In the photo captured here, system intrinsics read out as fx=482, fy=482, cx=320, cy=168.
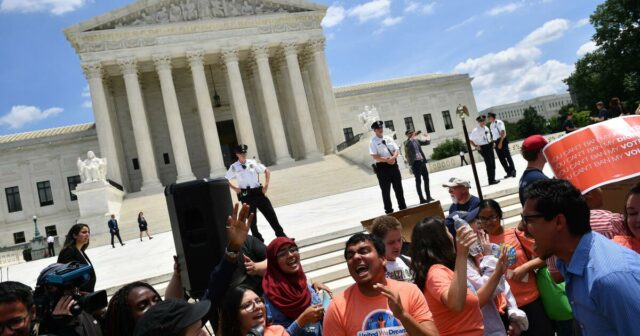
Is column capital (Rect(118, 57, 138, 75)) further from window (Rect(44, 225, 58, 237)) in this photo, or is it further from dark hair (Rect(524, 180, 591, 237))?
dark hair (Rect(524, 180, 591, 237))

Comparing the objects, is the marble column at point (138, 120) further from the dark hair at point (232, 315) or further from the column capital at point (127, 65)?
the dark hair at point (232, 315)

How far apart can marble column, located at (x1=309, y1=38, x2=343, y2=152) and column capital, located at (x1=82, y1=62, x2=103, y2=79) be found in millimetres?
14736

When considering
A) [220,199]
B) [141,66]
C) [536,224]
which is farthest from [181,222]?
[141,66]

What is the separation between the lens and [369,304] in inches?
126

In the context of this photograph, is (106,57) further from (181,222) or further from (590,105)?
(590,105)

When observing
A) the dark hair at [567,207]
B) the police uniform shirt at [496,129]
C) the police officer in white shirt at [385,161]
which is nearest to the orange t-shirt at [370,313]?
the dark hair at [567,207]

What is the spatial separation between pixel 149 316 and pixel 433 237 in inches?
82.8

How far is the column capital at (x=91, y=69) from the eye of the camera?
31.2 metres

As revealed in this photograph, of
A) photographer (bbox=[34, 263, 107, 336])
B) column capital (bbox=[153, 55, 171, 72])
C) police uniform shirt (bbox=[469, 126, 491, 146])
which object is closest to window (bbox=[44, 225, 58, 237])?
column capital (bbox=[153, 55, 171, 72])

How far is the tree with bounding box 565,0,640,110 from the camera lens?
136 feet

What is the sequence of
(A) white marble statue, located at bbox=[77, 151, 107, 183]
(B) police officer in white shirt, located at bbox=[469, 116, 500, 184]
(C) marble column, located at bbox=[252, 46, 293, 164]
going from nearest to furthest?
(B) police officer in white shirt, located at bbox=[469, 116, 500, 184] → (A) white marble statue, located at bbox=[77, 151, 107, 183] → (C) marble column, located at bbox=[252, 46, 293, 164]

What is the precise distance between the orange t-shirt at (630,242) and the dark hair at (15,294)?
148 inches

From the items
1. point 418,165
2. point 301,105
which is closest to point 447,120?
point 301,105

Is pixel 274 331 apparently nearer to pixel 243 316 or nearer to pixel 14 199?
pixel 243 316
